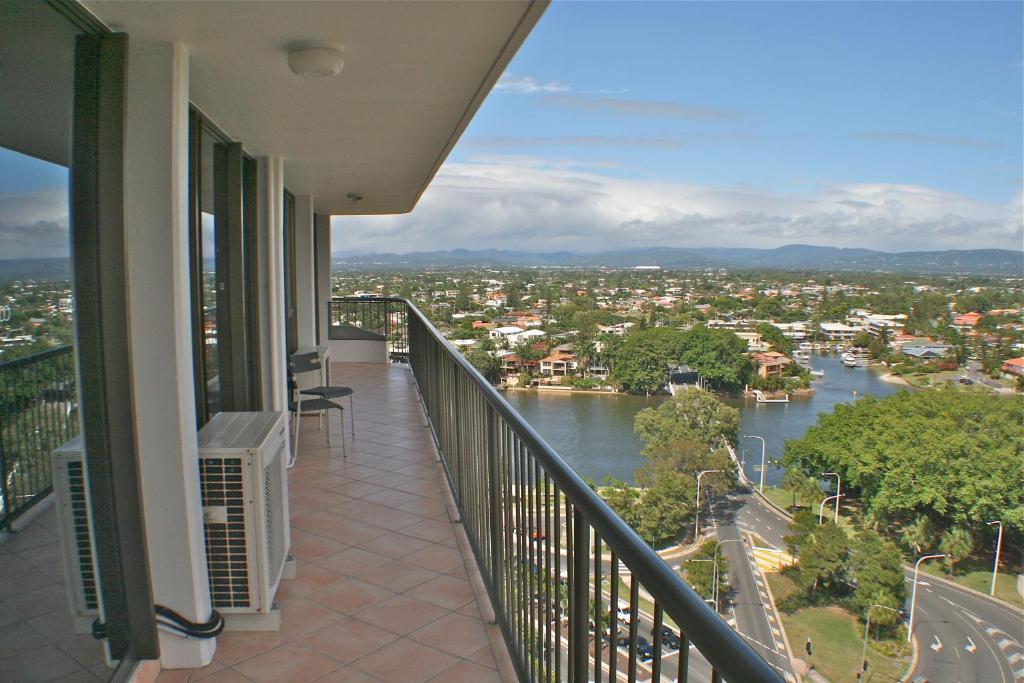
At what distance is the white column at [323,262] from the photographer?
978 centimetres

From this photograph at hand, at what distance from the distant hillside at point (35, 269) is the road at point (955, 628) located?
1088 cm

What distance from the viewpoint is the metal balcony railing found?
2.88ft

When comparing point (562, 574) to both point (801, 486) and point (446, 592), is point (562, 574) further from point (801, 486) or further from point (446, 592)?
point (801, 486)

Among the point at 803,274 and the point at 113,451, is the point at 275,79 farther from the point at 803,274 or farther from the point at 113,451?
the point at 803,274

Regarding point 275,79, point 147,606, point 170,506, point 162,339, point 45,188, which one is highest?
point 275,79

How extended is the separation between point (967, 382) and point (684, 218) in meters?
30.2

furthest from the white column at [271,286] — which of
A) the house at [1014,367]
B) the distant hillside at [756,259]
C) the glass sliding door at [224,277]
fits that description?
the house at [1014,367]

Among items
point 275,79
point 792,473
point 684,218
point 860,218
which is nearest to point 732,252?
point 684,218

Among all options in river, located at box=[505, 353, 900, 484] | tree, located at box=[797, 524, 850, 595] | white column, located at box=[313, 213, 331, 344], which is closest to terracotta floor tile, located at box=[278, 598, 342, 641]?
river, located at box=[505, 353, 900, 484]

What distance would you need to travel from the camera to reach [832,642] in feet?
36.7

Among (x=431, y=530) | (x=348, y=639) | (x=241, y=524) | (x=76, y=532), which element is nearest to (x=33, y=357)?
(x=76, y=532)

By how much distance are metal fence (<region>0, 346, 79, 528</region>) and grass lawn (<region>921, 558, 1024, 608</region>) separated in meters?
14.7

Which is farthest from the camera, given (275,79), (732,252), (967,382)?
(732,252)

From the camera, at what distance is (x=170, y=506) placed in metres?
2.25
